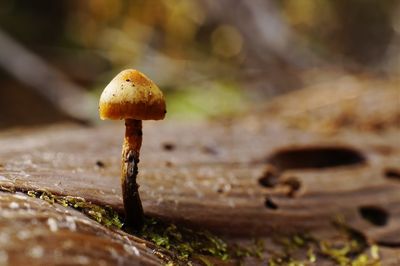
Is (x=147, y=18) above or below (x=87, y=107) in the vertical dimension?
above

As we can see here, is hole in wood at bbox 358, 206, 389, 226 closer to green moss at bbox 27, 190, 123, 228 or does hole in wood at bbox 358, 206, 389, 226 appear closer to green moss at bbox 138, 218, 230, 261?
green moss at bbox 138, 218, 230, 261

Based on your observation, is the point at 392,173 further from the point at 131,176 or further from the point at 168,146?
the point at 131,176

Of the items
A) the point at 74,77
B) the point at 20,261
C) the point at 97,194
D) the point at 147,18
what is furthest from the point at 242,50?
the point at 20,261

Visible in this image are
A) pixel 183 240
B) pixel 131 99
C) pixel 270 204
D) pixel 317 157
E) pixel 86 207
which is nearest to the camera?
pixel 131 99

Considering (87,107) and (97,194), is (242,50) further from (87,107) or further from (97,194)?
(97,194)

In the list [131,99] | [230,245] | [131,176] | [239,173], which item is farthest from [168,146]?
[131,99]

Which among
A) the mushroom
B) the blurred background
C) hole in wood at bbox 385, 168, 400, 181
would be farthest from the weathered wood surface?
the blurred background
